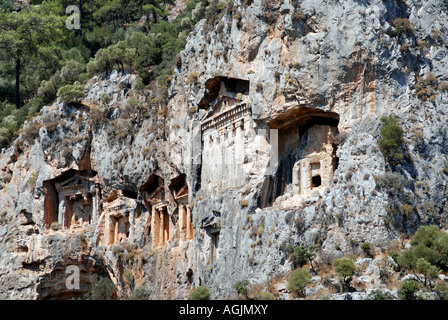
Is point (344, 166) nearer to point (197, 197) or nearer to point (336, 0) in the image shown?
point (336, 0)

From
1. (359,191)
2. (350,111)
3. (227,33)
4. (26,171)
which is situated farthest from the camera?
(26,171)

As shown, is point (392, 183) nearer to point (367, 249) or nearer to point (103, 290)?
point (367, 249)

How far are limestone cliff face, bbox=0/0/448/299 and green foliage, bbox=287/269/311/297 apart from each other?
167cm

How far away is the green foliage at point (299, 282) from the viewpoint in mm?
35688

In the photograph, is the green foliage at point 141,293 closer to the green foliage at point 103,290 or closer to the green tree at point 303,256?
the green foliage at point 103,290

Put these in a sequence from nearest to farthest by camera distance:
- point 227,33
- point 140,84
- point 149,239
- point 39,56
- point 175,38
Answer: point 227,33, point 149,239, point 140,84, point 175,38, point 39,56

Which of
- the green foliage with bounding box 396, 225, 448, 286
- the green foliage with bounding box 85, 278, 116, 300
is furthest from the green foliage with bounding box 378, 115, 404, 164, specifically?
the green foliage with bounding box 85, 278, 116, 300

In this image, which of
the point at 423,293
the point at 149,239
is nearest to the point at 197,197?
the point at 149,239

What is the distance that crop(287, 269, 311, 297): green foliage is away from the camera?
3569 cm

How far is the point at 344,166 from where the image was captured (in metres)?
39.3

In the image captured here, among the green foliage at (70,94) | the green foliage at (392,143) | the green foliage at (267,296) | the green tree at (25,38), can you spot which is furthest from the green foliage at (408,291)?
the green tree at (25,38)

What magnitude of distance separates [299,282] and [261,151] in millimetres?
10208

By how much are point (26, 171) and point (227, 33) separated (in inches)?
916

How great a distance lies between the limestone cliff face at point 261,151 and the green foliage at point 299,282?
167 centimetres
